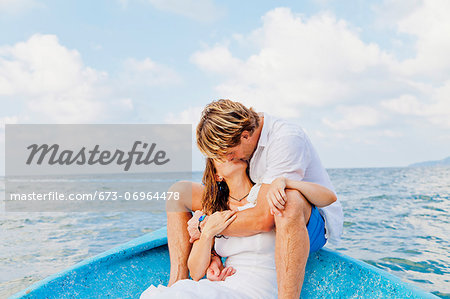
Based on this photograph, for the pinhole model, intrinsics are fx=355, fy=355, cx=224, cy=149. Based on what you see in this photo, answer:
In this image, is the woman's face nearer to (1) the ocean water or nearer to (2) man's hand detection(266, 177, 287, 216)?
(2) man's hand detection(266, 177, 287, 216)

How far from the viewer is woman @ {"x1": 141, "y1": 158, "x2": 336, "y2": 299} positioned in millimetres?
1443

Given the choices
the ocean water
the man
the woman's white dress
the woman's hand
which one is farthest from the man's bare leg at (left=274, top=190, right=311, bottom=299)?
the ocean water

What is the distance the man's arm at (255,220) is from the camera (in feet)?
5.16

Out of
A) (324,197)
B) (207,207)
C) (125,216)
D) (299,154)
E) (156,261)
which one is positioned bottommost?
(125,216)

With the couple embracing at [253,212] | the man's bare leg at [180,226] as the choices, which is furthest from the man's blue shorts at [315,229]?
the man's bare leg at [180,226]

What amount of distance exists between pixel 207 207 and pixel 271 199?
53cm

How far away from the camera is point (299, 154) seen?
1.68m

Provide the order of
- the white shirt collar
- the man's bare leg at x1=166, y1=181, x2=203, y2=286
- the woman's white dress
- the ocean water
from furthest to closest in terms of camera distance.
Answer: the ocean water < the man's bare leg at x1=166, y1=181, x2=203, y2=286 < the white shirt collar < the woman's white dress

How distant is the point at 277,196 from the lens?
1454 millimetres

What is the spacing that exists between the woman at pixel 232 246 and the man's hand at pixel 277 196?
1 centimetres

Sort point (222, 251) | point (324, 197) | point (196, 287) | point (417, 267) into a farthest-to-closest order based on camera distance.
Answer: point (417, 267) → point (222, 251) → point (324, 197) → point (196, 287)

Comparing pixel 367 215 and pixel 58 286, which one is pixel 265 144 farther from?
pixel 367 215

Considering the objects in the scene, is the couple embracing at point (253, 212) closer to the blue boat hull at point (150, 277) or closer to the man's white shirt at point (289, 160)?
the man's white shirt at point (289, 160)

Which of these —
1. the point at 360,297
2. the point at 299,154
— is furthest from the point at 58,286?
the point at 360,297
